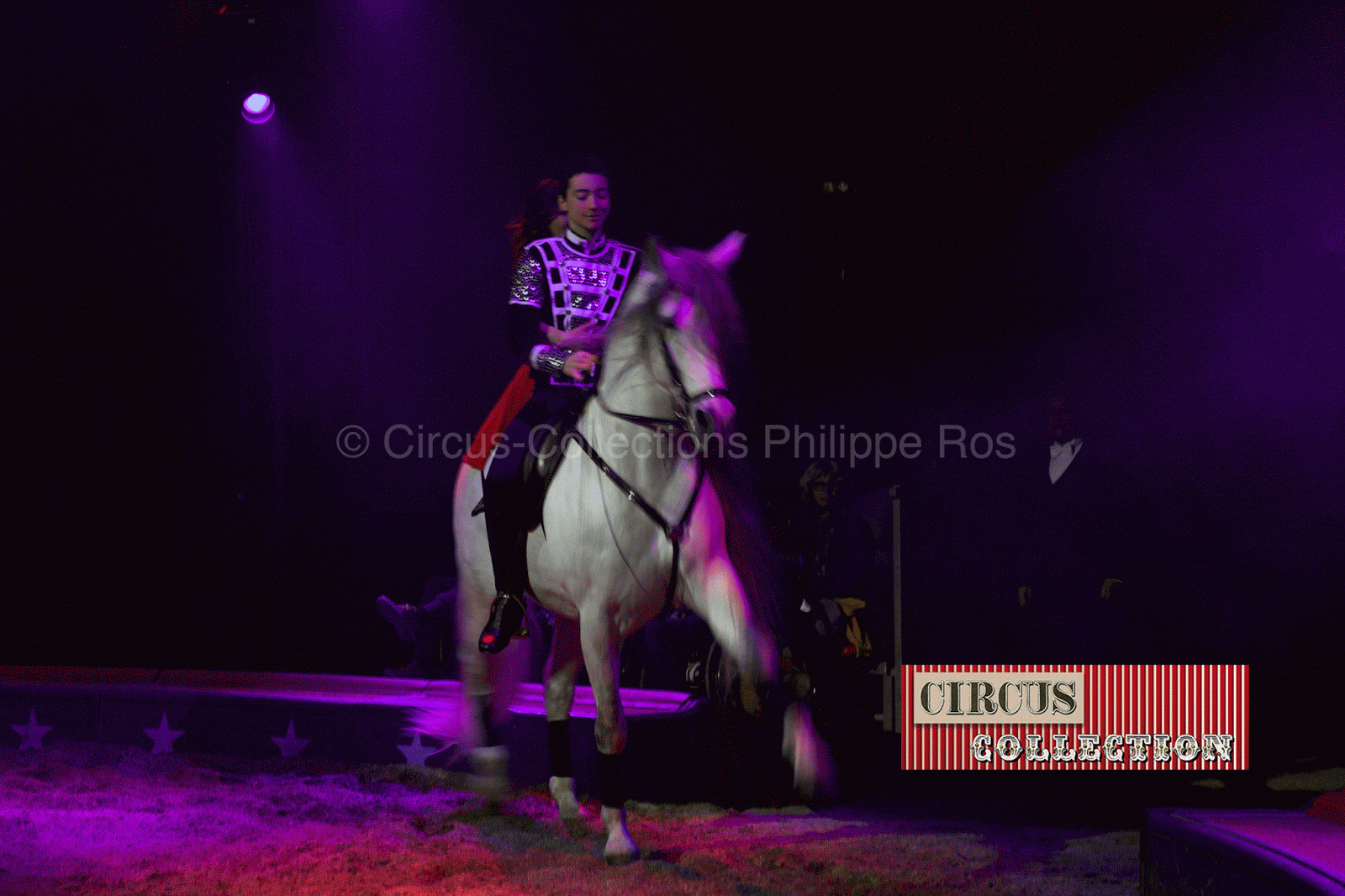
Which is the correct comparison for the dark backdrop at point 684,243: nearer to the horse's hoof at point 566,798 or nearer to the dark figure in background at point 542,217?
the dark figure in background at point 542,217

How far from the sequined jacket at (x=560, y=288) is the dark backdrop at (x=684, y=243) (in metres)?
1.94

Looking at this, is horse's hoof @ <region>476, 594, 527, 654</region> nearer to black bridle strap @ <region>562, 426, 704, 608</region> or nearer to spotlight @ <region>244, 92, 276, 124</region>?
black bridle strap @ <region>562, 426, 704, 608</region>

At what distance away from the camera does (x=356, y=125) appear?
645cm

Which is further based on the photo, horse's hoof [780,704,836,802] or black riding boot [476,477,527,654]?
black riding boot [476,477,527,654]

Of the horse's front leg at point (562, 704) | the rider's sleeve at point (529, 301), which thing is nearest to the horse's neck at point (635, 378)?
the rider's sleeve at point (529, 301)

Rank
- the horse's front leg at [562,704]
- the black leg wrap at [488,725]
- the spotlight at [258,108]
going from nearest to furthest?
the horse's front leg at [562,704] < the black leg wrap at [488,725] < the spotlight at [258,108]

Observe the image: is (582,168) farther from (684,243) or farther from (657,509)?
(684,243)

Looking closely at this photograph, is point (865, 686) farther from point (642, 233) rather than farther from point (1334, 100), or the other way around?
Result: point (1334, 100)

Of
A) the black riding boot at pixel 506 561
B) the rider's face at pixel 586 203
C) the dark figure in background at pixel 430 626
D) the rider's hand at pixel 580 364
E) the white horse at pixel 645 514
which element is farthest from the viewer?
the dark figure in background at pixel 430 626

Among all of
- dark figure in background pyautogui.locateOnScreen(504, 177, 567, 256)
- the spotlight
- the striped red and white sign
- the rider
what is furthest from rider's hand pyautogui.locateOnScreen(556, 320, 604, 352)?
the spotlight

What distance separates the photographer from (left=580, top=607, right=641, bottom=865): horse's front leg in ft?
A: 10.6

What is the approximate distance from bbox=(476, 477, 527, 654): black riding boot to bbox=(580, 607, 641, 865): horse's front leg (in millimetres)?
344

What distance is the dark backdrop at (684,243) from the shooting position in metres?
4.88

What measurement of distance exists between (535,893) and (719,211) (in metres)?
3.96
